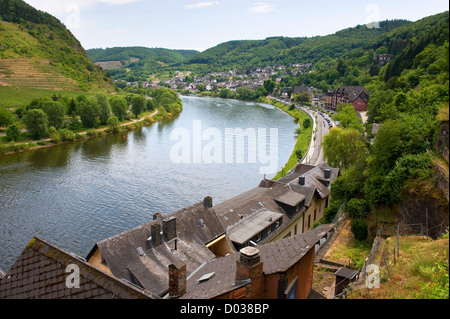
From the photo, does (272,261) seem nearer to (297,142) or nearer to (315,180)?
(315,180)

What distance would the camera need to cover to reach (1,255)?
21062 mm

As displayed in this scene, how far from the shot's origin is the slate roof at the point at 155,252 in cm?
1286

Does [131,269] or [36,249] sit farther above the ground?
[36,249]

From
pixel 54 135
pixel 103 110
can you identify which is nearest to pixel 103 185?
pixel 54 135

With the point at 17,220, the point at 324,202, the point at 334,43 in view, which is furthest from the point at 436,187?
the point at 334,43

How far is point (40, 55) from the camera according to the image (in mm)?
91625

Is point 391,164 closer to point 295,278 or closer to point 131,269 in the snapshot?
point 295,278

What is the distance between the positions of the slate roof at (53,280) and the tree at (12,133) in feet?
157

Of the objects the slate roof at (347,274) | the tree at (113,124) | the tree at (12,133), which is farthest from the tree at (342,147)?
the tree at (12,133)

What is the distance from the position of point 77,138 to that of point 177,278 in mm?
52547

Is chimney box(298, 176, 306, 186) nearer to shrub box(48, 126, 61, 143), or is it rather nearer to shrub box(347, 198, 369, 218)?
shrub box(347, 198, 369, 218)

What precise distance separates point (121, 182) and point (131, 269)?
22.3m

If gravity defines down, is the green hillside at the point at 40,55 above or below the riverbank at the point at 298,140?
above

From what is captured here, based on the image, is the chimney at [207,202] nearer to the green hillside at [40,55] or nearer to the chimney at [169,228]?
the chimney at [169,228]
